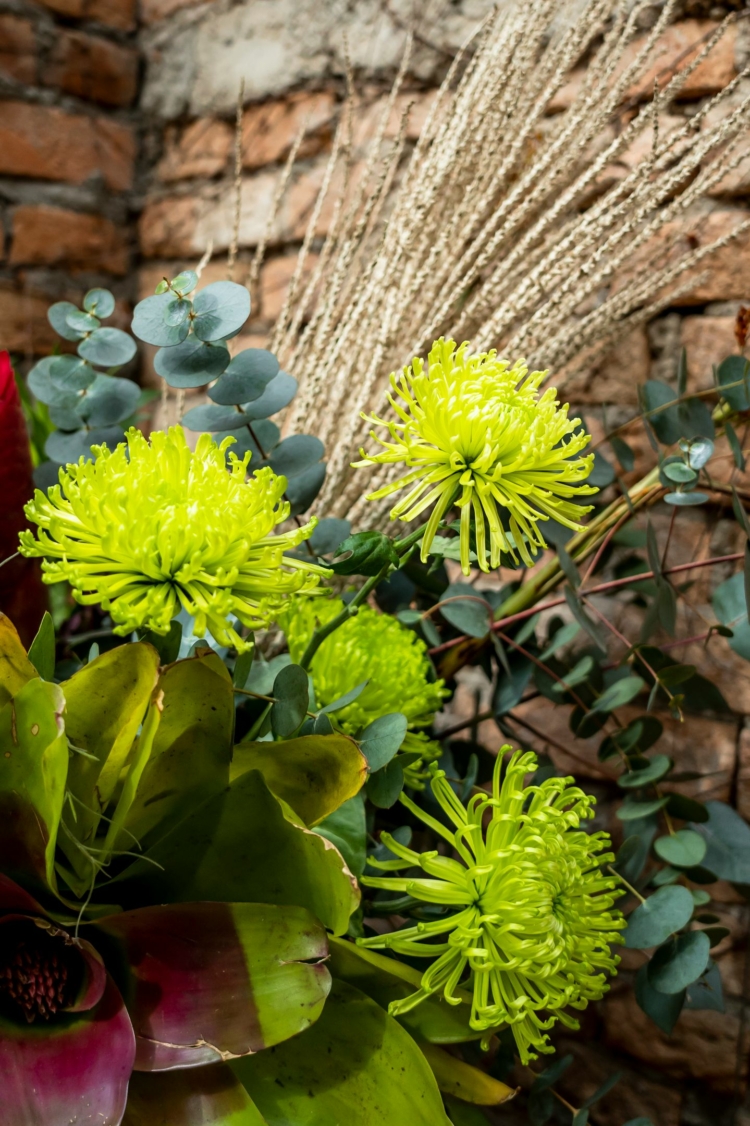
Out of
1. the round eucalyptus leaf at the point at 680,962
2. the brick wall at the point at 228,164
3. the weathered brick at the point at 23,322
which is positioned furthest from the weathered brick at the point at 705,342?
the weathered brick at the point at 23,322

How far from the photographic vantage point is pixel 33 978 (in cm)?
43

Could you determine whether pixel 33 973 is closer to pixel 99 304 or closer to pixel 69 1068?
pixel 69 1068

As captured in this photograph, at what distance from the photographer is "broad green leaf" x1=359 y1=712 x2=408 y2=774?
50cm

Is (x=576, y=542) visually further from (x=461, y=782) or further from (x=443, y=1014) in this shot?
(x=443, y=1014)

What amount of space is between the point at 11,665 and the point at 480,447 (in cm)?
25

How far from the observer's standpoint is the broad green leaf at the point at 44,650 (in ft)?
1.46

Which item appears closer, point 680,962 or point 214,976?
point 214,976

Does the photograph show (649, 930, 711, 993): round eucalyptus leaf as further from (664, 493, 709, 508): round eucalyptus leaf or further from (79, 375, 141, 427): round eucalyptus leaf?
(79, 375, 141, 427): round eucalyptus leaf

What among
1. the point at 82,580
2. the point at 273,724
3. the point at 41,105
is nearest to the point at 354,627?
the point at 273,724

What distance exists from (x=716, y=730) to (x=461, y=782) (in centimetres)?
33

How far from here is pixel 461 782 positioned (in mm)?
628

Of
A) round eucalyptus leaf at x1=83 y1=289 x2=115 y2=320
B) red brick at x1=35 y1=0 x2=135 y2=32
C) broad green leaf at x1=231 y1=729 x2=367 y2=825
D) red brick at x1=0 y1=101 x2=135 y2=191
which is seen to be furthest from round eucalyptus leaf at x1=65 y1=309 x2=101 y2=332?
red brick at x1=35 y1=0 x2=135 y2=32

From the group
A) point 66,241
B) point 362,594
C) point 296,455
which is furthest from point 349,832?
point 66,241

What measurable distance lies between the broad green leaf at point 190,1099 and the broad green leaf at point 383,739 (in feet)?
0.55
